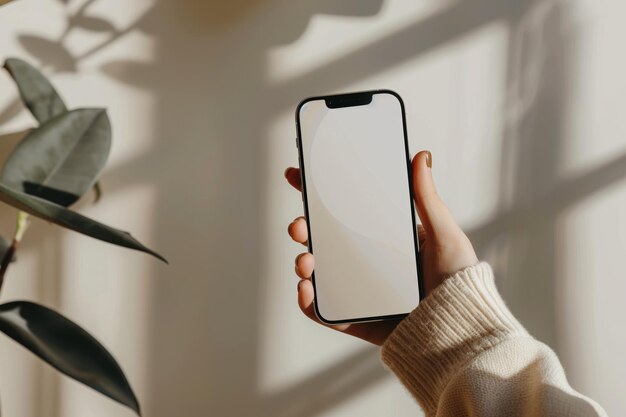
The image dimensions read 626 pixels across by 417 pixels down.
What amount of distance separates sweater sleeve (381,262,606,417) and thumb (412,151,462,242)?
0.05 meters

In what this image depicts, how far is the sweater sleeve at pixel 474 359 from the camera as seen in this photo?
0.48 metres

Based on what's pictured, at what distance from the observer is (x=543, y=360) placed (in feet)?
1.64

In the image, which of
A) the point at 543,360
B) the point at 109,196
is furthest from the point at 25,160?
the point at 543,360

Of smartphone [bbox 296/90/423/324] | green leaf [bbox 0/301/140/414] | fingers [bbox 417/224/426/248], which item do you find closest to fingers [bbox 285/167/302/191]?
smartphone [bbox 296/90/423/324]

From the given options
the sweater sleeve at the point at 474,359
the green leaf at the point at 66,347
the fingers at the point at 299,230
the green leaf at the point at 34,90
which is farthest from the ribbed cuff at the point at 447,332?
the green leaf at the point at 34,90

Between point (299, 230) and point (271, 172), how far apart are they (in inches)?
5.2

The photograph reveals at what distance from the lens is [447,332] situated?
1.86 feet

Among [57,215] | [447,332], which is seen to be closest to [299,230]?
[447,332]

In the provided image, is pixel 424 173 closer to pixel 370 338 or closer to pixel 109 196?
pixel 370 338

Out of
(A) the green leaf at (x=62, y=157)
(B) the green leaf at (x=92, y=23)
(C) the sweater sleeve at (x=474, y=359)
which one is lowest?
(C) the sweater sleeve at (x=474, y=359)

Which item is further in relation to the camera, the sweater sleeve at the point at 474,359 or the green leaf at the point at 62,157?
the green leaf at the point at 62,157

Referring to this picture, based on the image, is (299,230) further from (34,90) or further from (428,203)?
(34,90)

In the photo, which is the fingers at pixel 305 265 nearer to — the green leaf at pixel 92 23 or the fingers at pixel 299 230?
the fingers at pixel 299 230

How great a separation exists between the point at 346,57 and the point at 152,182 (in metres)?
0.27
